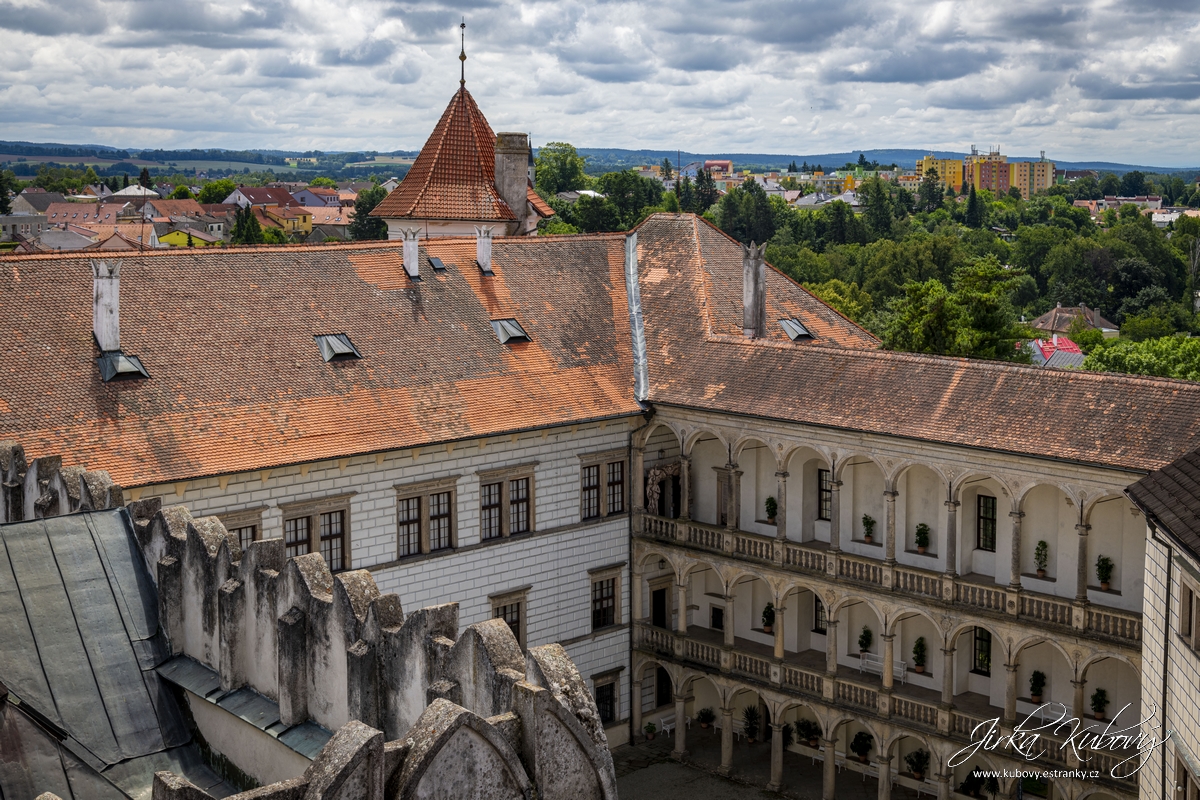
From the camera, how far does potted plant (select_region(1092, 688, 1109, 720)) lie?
32562 mm

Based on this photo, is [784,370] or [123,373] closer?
[123,373]

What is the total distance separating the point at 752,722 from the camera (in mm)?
40969

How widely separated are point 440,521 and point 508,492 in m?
2.26

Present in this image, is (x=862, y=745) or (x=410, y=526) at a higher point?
(x=410, y=526)

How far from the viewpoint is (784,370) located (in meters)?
37.6

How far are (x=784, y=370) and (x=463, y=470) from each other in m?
9.34

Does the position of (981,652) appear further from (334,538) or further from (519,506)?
(334,538)

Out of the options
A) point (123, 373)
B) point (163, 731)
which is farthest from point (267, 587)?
point (123, 373)

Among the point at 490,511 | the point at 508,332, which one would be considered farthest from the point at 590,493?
the point at 508,332

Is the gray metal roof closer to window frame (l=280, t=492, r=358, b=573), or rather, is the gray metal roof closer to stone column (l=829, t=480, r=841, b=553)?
window frame (l=280, t=492, r=358, b=573)

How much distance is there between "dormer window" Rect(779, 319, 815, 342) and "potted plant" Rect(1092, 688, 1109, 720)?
48.8 ft

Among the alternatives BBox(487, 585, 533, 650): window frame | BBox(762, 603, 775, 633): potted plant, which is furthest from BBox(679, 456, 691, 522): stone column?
BBox(487, 585, 533, 650): window frame

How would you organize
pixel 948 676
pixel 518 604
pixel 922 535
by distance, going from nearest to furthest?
pixel 948 676, pixel 922 535, pixel 518 604

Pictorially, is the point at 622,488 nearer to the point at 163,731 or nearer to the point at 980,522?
the point at 980,522
